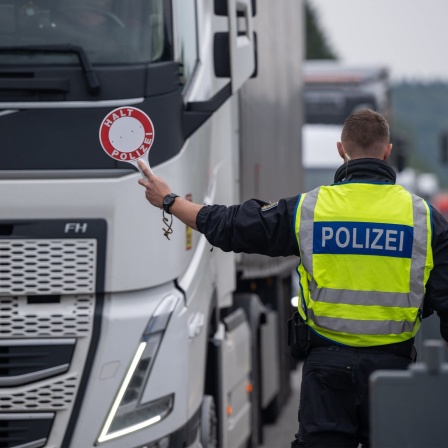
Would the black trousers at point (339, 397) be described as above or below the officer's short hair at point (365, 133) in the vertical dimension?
below

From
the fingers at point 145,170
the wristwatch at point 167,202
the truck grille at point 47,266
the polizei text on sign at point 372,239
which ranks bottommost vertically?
the truck grille at point 47,266

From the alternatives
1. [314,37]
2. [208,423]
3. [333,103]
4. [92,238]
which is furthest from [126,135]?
[314,37]

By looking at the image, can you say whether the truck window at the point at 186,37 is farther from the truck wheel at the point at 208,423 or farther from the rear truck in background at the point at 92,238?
the truck wheel at the point at 208,423

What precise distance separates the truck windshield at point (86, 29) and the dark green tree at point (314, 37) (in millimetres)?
70795

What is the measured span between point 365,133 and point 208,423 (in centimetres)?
247

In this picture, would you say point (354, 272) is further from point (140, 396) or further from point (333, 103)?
point (333, 103)

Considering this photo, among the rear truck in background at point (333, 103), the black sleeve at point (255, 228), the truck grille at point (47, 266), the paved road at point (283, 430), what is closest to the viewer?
the black sleeve at point (255, 228)

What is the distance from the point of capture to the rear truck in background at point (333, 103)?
18.5 meters

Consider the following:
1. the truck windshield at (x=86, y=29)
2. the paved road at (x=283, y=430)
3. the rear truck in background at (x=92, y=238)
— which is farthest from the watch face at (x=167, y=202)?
the paved road at (x=283, y=430)

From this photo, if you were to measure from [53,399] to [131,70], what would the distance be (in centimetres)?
159

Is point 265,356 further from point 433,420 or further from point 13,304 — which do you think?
point 433,420

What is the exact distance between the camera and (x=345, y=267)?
5.06 metres

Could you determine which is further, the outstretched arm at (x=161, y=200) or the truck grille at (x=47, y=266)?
the truck grille at (x=47, y=266)

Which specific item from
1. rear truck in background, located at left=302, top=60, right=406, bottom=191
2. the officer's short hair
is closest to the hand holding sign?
the officer's short hair
